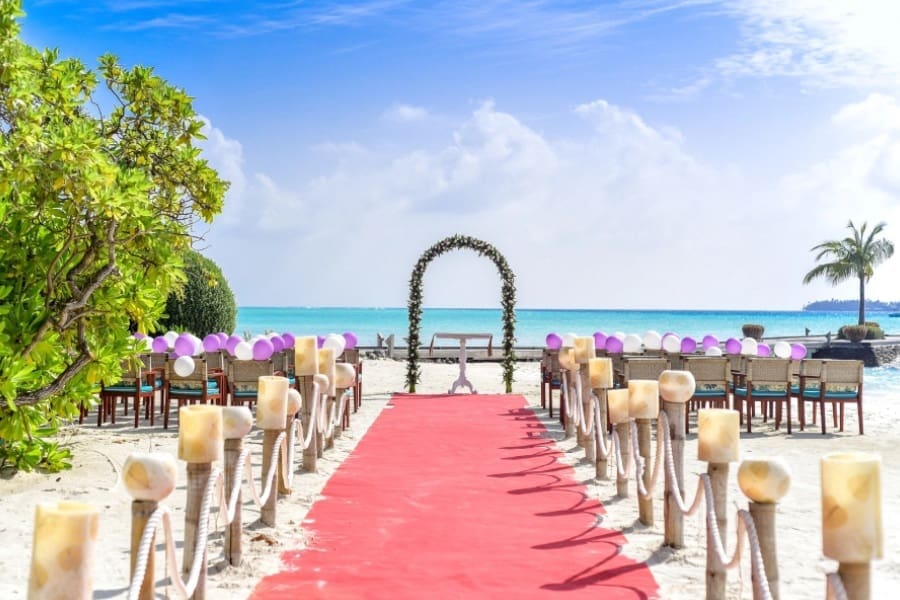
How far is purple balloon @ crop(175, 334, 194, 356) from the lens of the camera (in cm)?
1263

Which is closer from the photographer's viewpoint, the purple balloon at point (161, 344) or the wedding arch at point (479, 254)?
the purple balloon at point (161, 344)

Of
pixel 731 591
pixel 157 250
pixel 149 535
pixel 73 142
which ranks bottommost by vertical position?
pixel 731 591

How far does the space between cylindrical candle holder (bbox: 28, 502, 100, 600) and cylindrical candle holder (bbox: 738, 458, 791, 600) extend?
260cm

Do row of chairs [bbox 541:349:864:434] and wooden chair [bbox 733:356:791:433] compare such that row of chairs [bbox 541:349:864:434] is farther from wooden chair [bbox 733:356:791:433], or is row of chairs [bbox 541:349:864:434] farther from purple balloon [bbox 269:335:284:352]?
purple balloon [bbox 269:335:284:352]

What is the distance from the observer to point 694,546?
18.0ft

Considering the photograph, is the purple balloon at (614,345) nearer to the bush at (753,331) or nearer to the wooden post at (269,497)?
the wooden post at (269,497)

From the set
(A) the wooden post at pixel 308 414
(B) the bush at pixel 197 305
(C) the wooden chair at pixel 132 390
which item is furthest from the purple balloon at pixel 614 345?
(B) the bush at pixel 197 305

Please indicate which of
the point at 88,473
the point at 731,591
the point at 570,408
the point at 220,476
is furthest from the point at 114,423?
the point at 731,591

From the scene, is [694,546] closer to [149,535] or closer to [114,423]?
[149,535]

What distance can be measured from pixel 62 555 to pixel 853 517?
8.16ft

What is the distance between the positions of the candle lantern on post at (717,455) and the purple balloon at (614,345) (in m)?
9.41

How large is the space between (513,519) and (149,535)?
3.66 m

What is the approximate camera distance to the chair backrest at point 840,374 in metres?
11.2

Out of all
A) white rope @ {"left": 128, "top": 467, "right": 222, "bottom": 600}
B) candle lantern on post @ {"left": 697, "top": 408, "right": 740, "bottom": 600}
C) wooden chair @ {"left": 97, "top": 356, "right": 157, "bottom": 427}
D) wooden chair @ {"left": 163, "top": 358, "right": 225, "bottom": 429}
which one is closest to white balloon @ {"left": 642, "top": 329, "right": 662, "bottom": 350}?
wooden chair @ {"left": 163, "top": 358, "right": 225, "bottom": 429}
